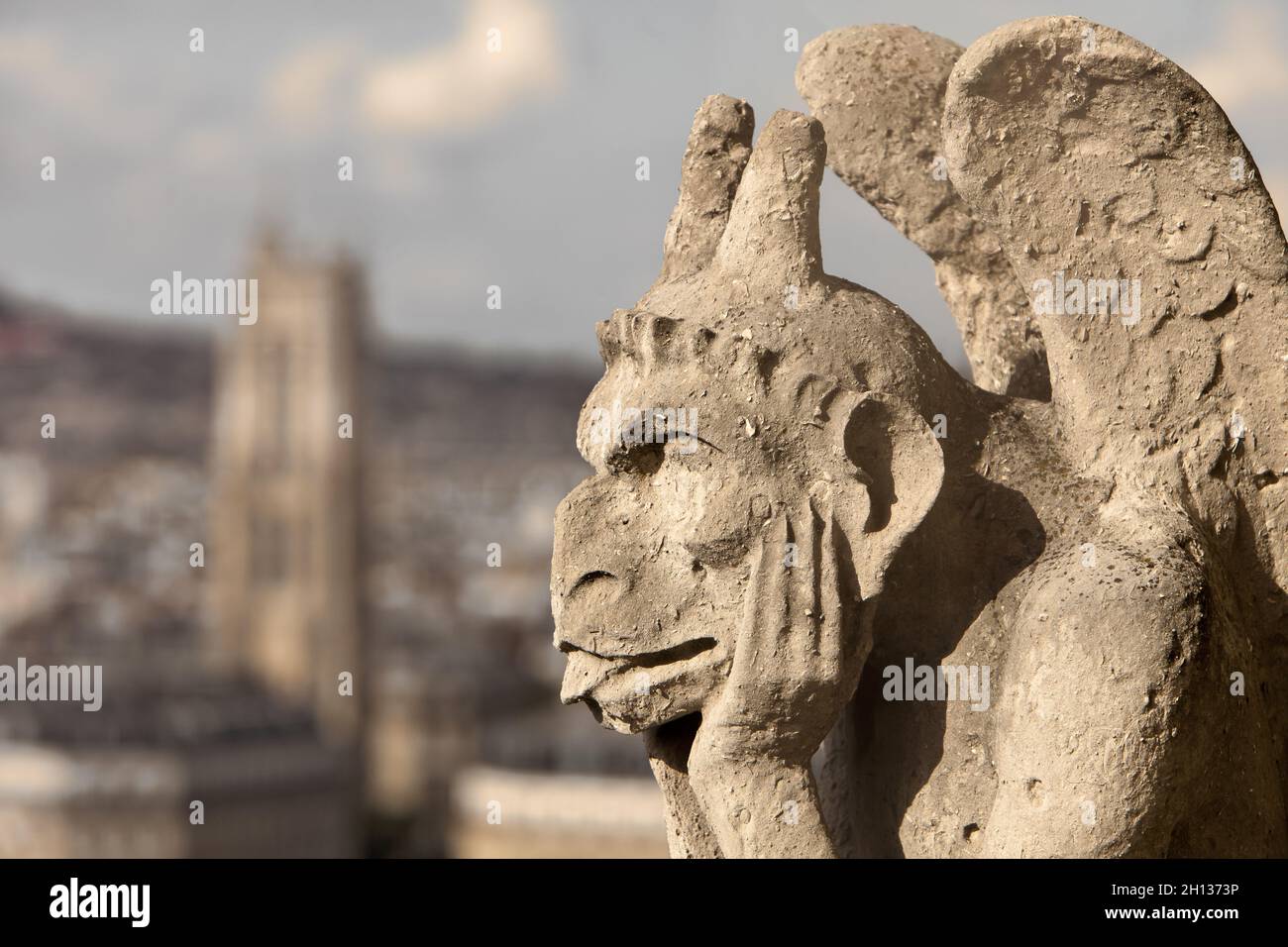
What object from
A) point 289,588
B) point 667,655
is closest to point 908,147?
point 667,655

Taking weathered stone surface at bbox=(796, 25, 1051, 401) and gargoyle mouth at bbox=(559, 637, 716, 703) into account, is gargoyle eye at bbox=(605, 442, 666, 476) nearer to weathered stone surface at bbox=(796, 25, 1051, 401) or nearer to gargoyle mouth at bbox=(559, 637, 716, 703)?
gargoyle mouth at bbox=(559, 637, 716, 703)

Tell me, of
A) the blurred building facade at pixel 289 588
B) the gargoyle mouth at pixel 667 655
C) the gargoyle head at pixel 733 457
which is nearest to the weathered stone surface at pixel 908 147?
the gargoyle head at pixel 733 457

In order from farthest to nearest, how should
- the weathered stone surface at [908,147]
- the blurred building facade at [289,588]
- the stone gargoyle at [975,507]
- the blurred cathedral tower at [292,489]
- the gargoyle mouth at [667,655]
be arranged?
the blurred cathedral tower at [292,489]
the blurred building facade at [289,588]
the weathered stone surface at [908,147]
the gargoyle mouth at [667,655]
the stone gargoyle at [975,507]

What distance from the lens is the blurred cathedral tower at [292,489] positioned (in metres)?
76.2

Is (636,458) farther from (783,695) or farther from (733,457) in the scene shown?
(783,695)

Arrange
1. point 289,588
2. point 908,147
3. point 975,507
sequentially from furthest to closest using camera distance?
point 289,588
point 908,147
point 975,507

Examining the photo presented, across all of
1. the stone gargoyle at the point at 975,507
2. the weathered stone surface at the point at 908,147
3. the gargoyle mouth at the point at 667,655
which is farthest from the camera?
the weathered stone surface at the point at 908,147

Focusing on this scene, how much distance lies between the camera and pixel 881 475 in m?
3.88

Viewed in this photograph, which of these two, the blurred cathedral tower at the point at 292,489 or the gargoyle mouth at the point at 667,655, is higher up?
the blurred cathedral tower at the point at 292,489

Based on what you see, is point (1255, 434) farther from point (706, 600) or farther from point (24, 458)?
point (24, 458)

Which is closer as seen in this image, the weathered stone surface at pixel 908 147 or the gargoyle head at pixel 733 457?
the gargoyle head at pixel 733 457

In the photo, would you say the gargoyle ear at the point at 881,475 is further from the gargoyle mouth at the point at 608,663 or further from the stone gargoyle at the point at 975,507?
the gargoyle mouth at the point at 608,663

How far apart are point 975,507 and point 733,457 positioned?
56cm

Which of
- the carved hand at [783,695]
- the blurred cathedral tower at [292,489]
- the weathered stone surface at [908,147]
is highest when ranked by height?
the blurred cathedral tower at [292,489]
